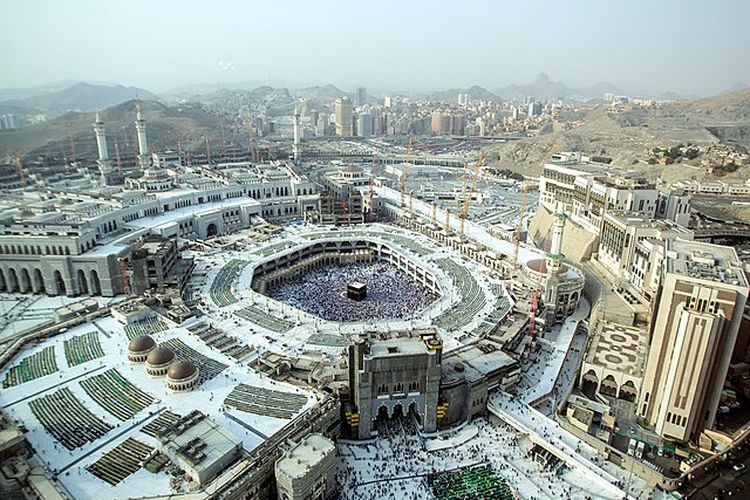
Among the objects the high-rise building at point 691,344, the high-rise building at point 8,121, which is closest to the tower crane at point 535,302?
the high-rise building at point 691,344

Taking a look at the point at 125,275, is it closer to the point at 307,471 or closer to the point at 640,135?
the point at 307,471

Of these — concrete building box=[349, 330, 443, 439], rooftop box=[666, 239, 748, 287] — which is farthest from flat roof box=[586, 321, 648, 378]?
concrete building box=[349, 330, 443, 439]

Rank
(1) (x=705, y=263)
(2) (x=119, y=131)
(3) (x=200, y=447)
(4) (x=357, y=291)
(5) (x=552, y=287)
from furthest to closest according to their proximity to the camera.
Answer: (2) (x=119, y=131), (4) (x=357, y=291), (5) (x=552, y=287), (1) (x=705, y=263), (3) (x=200, y=447)

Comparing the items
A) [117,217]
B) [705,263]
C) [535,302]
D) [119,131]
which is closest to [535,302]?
[535,302]

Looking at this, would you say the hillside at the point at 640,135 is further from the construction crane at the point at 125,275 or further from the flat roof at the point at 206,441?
the flat roof at the point at 206,441

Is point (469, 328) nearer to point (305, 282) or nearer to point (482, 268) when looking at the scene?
point (482, 268)

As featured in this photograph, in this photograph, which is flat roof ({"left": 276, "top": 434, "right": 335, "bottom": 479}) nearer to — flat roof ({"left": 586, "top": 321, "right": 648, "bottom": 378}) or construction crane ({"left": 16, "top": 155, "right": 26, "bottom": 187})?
flat roof ({"left": 586, "top": 321, "right": 648, "bottom": 378})

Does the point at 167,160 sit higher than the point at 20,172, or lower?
higher

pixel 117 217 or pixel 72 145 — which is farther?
pixel 72 145
